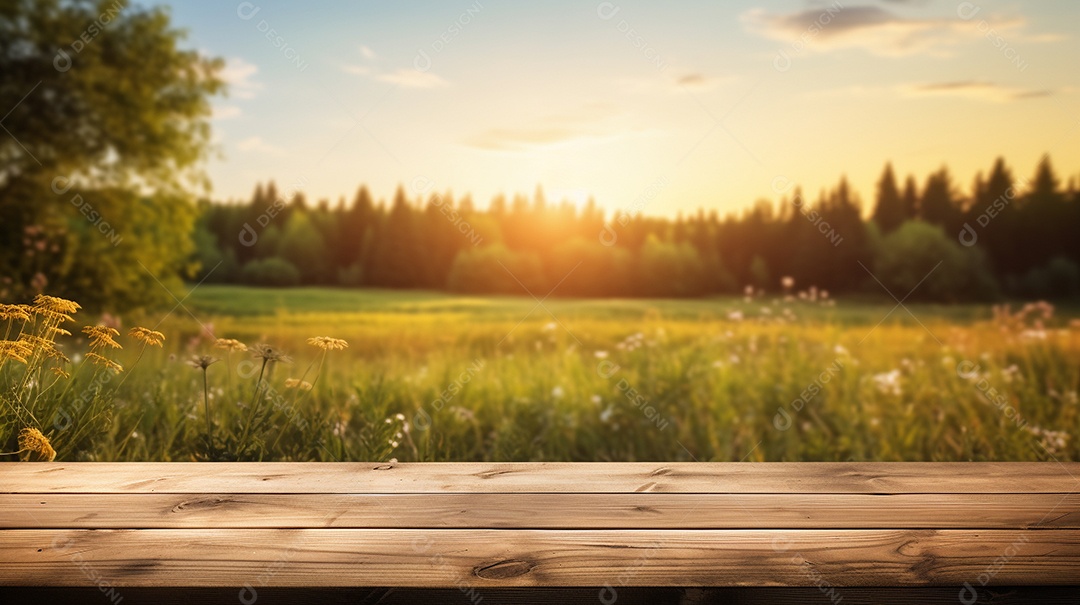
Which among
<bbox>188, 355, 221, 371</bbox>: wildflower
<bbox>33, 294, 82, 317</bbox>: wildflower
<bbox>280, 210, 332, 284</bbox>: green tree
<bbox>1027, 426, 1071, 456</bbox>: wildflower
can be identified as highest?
<bbox>280, 210, 332, 284</bbox>: green tree

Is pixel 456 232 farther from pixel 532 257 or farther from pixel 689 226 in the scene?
pixel 689 226

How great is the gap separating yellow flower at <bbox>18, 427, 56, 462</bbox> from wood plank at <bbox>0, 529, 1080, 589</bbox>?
883 millimetres

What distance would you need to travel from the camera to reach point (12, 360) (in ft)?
10.5

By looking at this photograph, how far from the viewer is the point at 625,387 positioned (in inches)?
201

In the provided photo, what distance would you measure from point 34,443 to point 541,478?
1.74 metres

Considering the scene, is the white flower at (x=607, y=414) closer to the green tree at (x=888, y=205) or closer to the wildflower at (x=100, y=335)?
the wildflower at (x=100, y=335)

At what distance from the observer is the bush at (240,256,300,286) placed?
8.44 m

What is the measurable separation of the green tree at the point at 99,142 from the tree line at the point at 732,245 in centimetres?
152

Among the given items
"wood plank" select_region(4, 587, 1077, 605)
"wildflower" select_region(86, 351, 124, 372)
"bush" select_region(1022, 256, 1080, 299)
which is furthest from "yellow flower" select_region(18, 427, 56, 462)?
"bush" select_region(1022, 256, 1080, 299)

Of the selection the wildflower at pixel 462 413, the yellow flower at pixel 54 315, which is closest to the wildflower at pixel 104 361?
the yellow flower at pixel 54 315

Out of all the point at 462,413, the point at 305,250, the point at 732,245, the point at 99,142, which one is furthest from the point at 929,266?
the point at 99,142

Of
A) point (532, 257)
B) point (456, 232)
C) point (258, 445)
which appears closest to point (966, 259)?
point (532, 257)

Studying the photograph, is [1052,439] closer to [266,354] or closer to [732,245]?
[732,245]

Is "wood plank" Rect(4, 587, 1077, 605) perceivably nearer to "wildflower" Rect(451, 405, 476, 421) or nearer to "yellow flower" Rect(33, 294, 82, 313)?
"yellow flower" Rect(33, 294, 82, 313)
